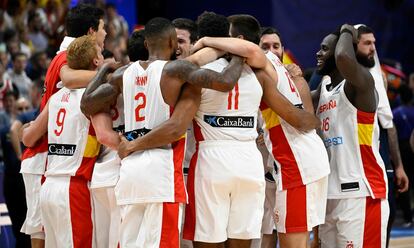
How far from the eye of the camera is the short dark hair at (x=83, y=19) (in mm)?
7781

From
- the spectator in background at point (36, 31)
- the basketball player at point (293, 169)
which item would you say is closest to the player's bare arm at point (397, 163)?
the basketball player at point (293, 169)

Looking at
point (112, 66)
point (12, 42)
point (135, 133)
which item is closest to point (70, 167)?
point (135, 133)

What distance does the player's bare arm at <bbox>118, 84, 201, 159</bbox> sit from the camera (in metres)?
6.46

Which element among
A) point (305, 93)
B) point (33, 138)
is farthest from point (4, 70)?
point (305, 93)

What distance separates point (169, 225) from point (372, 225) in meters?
1.95

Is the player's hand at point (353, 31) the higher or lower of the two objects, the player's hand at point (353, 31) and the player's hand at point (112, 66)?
the higher

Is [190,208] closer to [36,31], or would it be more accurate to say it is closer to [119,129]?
[119,129]

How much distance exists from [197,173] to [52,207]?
131 centimetres

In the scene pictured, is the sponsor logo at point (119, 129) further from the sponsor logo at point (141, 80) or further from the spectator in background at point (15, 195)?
the spectator in background at point (15, 195)

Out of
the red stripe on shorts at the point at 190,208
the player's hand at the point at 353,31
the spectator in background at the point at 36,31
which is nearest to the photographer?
the red stripe on shorts at the point at 190,208

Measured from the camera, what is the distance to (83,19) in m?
7.79

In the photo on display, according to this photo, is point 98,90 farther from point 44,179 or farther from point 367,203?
point 367,203

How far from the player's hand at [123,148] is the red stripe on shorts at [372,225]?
2187mm

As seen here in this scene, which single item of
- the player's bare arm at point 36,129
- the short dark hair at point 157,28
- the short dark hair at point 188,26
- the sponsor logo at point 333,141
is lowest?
the sponsor logo at point 333,141
